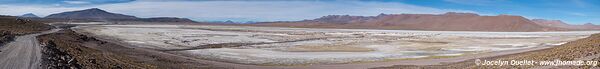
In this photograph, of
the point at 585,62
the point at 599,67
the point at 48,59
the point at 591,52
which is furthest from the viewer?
the point at 48,59

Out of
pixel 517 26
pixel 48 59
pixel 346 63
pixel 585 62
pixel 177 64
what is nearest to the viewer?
pixel 585 62

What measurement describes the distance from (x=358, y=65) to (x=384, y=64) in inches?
46.1

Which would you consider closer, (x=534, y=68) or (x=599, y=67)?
(x=599, y=67)

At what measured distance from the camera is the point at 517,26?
399 ft

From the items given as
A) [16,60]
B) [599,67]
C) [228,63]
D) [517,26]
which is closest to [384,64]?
[228,63]

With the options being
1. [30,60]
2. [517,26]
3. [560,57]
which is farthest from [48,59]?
[517,26]

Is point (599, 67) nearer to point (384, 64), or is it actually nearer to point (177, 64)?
point (384, 64)

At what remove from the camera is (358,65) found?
76.2ft

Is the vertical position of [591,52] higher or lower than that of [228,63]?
higher

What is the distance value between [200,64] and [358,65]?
6.43 metres

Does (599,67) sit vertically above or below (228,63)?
above

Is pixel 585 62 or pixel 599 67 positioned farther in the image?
pixel 585 62

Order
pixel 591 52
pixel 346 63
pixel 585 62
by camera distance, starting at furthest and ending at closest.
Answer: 1. pixel 346 63
2. pixel 591 52
3. pixel 585 62

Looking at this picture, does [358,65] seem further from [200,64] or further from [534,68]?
[534,68]
